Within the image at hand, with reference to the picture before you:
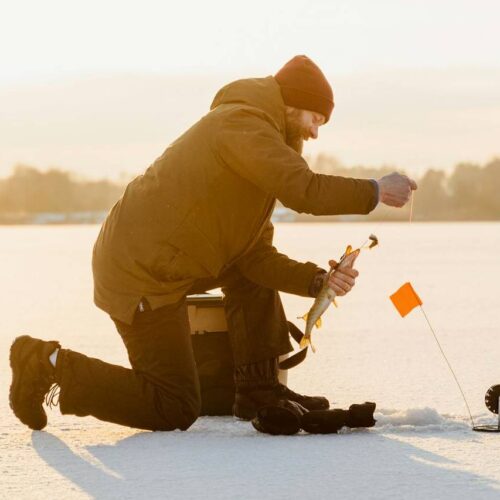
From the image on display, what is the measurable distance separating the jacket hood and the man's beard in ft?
0.19

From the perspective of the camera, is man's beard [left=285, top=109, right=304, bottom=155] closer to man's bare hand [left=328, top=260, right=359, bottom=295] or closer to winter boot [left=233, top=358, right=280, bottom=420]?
man's bare hand [left=328, top=260, right=359, bottom=295]

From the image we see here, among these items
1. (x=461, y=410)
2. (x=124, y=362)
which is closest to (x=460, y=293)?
(x=124, y=362)

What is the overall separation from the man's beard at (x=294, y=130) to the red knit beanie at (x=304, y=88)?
0.12 feet

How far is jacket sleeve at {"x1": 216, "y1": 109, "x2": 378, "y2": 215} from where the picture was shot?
12.2ft

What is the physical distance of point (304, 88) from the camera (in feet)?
13.2

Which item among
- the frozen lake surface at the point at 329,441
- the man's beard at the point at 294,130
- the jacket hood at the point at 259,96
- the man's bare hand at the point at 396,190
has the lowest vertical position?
the frozen lake surface at the point at 329,441

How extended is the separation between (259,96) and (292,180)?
0.41 metres

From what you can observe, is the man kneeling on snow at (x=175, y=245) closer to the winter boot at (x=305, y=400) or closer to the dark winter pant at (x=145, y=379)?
the dark winter pant at (x=145, y=379)

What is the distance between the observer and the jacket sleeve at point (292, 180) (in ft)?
12.2

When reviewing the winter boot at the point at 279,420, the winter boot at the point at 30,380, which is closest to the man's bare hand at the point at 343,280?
the winter boot at the point at 279,420

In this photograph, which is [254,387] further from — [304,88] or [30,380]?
[304,88]

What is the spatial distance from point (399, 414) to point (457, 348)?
221cm

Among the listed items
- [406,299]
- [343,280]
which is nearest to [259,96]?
[343,280]

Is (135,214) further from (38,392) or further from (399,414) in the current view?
(399,414)
